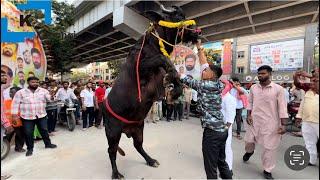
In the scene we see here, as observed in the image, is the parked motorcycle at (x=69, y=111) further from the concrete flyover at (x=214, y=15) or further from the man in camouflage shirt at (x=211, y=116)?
the man in camouflage shirt at (x=211, y=116)

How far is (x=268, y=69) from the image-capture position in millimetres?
Result: 4648

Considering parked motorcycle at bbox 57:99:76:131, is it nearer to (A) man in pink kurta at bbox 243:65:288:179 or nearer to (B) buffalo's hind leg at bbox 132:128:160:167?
(B) buffalo's hind leg at bbox 132:128:160:167

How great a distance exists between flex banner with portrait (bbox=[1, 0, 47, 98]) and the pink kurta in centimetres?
463

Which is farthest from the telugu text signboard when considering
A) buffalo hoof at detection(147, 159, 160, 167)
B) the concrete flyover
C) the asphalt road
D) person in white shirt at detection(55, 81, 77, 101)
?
buffalo hoof at detection(147, 159, 160, 167)

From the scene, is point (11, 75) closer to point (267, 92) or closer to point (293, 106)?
point (267, 92)

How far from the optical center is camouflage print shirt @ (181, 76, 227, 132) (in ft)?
11.9

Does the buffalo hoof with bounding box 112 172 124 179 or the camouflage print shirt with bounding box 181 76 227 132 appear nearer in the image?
the camouflage print shirt with bounding box 181 76 227 132

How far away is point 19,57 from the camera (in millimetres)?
6285

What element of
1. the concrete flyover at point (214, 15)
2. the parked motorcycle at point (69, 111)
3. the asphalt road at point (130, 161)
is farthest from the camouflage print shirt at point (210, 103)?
the parked motorcycle at point (69, 111)

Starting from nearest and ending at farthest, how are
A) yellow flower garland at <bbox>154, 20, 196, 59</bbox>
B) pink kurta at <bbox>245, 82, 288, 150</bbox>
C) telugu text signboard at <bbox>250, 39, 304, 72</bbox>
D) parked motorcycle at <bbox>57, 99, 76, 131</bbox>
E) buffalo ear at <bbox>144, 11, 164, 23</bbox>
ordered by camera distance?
yellow flower garland at <bbox>154, 20, 196, 59</bbox>, buffalo ear at <bbox>144, 11, 164, 23</bbox>, pink kurta at <bbox>245, 82, 288, 150</bbox>, parked motorcycle at <bbox>57, 99, 76, 131</bbox>, telugu text signboard at <bbox>250, 39, 304, 72</bbox>

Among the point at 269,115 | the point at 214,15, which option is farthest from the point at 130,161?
the point at 214,15

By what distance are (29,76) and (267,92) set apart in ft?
16.5

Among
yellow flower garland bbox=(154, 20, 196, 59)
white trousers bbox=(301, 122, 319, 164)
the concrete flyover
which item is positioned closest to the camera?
yellow flower garland bbox=(154, 20, 196, 59)

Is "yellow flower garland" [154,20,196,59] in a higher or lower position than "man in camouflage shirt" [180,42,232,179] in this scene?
higher
